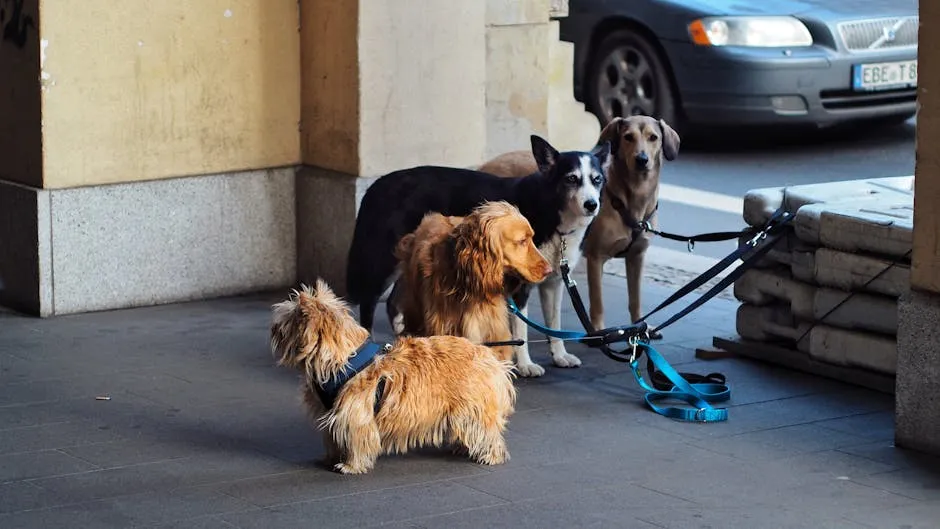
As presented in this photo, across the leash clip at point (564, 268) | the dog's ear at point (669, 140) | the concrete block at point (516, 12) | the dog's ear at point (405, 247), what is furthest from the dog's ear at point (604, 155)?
the concrete block at point (516, 12)

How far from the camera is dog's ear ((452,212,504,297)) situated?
6.09 m

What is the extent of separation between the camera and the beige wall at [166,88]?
8133mm

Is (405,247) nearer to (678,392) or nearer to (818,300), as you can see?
(678,392)

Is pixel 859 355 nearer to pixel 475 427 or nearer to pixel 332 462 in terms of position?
pixel 475 427

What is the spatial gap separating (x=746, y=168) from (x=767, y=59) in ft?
3.26

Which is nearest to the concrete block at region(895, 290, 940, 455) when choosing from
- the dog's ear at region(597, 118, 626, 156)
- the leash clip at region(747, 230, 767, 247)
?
the leash clip at region(747, 230, 767, 247)

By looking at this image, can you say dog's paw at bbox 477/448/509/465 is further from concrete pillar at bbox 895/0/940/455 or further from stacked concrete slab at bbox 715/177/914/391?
stacked concrete slab at bbox 715/177/914/391

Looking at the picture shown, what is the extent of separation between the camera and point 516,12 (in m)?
9.41

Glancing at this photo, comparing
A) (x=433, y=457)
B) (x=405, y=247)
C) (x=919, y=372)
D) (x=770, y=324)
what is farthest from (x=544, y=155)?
(x=919, y=372)

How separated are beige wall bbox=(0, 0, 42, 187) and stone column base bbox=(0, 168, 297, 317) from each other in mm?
134

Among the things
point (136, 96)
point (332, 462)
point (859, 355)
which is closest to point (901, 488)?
point (859, 355)

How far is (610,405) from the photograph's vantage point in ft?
21.9

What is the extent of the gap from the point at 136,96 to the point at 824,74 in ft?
22.3

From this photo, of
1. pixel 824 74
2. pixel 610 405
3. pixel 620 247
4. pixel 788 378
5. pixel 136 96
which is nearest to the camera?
pixel 610 405
